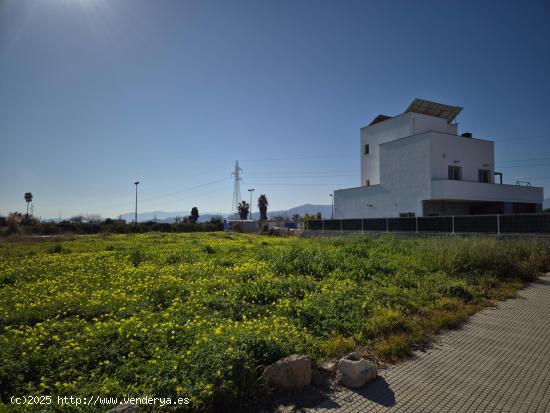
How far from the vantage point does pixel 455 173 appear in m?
35.9

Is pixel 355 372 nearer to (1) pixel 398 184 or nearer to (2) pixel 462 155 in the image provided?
(1) pixel 398 184

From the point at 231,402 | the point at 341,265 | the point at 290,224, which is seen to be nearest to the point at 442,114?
the point at 290,224

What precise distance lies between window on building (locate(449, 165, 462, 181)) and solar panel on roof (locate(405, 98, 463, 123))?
876 centimetres

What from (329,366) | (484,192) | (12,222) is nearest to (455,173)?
(484,192)

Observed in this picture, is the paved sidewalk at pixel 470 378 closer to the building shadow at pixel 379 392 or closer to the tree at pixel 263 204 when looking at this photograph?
the building shadow at pixel 379 392

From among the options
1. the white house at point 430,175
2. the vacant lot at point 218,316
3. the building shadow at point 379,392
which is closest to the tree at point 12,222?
the vacant lot at point 218,316

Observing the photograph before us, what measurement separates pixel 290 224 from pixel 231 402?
1956 inches

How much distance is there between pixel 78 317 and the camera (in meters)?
5.81

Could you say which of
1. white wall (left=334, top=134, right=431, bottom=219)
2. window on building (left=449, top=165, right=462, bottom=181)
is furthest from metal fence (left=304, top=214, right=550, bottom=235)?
window on building (left=449, top=165, right=462, bottom=181)

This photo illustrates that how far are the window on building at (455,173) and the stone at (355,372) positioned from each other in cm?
3582

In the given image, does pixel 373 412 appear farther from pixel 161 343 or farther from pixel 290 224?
pixel 290 224

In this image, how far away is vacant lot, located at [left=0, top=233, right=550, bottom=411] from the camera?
373 centimetres

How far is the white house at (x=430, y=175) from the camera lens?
34.0m

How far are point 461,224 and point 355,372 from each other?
2301 centimetres
